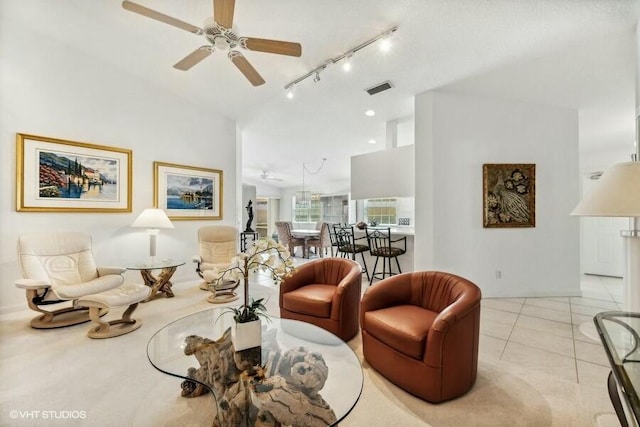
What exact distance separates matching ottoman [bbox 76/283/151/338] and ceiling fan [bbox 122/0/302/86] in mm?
2317

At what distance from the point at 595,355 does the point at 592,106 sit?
11.0ft

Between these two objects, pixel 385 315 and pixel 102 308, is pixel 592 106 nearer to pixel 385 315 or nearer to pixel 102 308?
pixel 385 315

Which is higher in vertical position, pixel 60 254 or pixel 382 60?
pixel 382 60

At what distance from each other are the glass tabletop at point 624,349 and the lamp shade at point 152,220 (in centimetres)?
429

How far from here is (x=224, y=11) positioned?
194cm

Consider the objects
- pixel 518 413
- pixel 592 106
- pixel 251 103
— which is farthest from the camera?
→ pixel 251 103

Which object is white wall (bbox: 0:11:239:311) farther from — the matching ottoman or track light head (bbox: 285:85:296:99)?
track light head (bbox: 285:85:296:99)

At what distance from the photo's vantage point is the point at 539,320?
3004 mm

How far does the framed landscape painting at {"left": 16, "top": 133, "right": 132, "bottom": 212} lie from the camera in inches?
124

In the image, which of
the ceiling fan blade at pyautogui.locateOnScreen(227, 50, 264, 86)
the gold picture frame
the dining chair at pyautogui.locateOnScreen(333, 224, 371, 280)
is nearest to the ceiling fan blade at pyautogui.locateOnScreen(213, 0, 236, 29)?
the ceiling fan blade at pyautogui.locateOnScreen(227, 50, 264, 86)

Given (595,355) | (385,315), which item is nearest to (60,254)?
(385,315)

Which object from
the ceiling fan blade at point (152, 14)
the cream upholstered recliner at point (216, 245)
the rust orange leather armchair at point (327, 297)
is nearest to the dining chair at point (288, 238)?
the cream upholstered recliner at point (216, 245)

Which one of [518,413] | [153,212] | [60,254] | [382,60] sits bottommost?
[518,413]

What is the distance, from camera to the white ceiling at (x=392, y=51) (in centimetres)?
245
